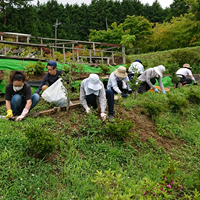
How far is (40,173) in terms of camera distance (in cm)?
210

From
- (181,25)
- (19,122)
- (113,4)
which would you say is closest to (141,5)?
(113,4)

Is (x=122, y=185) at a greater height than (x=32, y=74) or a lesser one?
lesser

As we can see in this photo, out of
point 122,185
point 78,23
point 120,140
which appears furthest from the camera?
point 78,23

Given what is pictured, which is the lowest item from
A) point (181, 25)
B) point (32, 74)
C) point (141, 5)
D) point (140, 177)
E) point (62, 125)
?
point (140, 177)

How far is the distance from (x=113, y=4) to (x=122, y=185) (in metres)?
47.3

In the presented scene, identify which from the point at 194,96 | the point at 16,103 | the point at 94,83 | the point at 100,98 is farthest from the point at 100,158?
the point at 194,96

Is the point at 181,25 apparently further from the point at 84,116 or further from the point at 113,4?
the point at 113,4

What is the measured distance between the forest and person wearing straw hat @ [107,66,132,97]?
28.5 feet

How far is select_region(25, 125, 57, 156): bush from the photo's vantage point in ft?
7.16

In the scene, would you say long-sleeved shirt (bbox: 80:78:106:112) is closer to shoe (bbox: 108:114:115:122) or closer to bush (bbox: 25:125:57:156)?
shoe (bbox: 108:114:115:122)

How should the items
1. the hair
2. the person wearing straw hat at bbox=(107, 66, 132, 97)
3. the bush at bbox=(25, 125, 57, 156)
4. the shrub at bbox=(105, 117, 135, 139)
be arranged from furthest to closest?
the person wearing straw hat at bbox=(107, 66, 132, 97), the hair, the shrub at bbox=(105, 117, 135, 139), the bush at bbox=(25, 125, 57, 156)

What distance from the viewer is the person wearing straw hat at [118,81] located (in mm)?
4902

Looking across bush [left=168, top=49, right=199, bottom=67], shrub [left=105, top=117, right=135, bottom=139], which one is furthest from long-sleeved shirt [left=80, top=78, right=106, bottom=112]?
bush [left=168, top=49, right=199, bottom=67]

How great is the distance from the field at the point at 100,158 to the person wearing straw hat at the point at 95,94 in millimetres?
256
